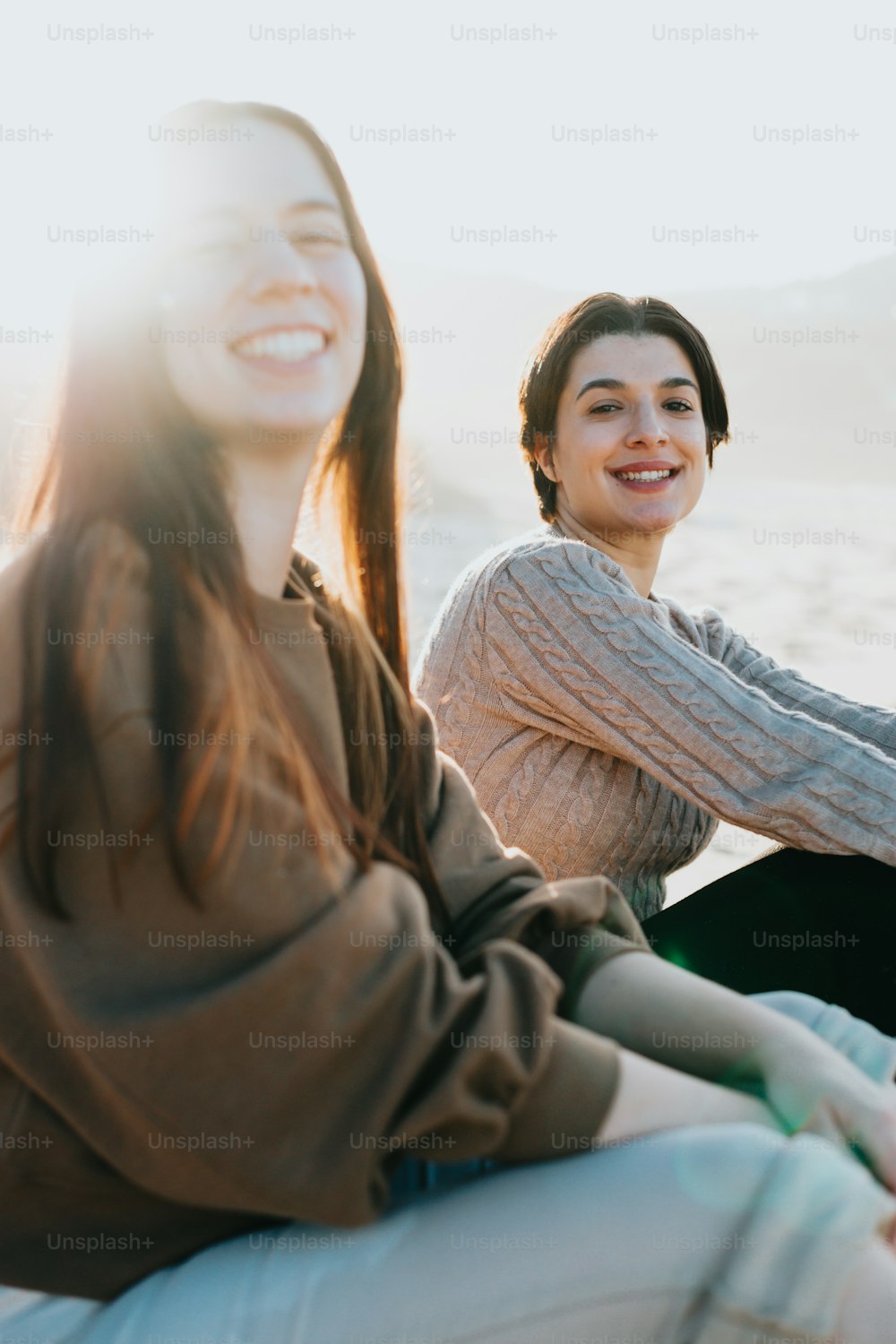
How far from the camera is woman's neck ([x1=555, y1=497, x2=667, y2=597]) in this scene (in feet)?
8.66

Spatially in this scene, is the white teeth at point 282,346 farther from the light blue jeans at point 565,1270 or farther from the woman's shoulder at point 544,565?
the woman's shoulder at point 544,565

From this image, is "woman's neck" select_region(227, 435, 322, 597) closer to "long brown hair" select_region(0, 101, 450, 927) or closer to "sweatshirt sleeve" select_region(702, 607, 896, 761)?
"long brown hair" select_region(0, 101, 450, 927)

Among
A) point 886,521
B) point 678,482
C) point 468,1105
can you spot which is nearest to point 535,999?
point 468,1105

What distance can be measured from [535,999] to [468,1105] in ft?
0.35

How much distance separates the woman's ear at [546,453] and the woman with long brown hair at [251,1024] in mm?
1377

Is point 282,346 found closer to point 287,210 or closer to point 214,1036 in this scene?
point 287,210

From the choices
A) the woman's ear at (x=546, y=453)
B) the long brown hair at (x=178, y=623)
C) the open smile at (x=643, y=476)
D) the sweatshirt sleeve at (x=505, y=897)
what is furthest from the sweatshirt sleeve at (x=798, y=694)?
the long brown hair at (x=178, y=623)

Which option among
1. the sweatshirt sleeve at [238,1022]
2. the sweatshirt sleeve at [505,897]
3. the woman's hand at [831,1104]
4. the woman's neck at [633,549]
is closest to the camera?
the sweatshirt sleeve at [238,1022]

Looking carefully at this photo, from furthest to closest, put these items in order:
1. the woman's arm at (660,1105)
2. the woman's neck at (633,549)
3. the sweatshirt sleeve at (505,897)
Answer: the woman's neck at (633,549), the sweatshirt sleeve at (505,897), the woman's arm at (660,1105)

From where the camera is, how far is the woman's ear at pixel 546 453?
8.88 feet

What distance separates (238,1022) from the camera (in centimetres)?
111

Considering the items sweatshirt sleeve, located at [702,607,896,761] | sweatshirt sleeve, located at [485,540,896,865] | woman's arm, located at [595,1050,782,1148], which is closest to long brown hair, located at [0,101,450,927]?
woman's arm, located at [595,1050,782,1148]

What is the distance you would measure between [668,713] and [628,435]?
26.4 inches

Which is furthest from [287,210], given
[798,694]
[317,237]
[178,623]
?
[798,694]
